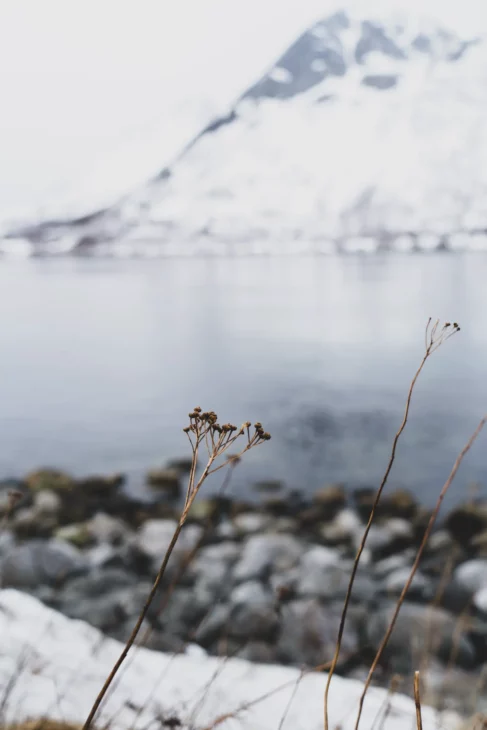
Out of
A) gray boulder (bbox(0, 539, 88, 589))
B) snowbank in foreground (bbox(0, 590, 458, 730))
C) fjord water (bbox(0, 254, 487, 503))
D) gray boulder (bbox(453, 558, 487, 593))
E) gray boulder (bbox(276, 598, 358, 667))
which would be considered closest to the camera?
snowbank in foreground (bbox(0, 590, 458, 730))

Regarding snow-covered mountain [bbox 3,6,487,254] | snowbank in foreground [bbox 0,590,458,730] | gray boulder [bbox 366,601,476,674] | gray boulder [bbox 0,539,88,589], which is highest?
snow-covered mountain [bbox 3,6,487,254]

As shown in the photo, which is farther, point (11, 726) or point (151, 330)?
point (151, 330)

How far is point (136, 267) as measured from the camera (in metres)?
23.6

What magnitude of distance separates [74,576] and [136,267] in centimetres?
2156

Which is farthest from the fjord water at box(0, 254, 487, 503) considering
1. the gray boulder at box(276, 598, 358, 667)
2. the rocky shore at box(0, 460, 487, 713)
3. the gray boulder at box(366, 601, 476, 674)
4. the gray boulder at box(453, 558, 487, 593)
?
the gray boulder at box(276, 598, 358, 667)

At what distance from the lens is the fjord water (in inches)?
197

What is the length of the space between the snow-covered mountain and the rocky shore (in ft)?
55.2

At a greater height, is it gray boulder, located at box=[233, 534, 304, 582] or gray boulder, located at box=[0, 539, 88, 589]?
gray boulder, located at box=[0, 539, 88, 589]

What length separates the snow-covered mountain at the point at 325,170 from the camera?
20.5m

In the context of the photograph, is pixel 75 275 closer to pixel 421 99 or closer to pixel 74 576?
pixel 421 99

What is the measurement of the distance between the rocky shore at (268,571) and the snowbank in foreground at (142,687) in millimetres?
162

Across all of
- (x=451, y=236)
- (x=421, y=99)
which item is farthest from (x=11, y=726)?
(x=421, y=99)

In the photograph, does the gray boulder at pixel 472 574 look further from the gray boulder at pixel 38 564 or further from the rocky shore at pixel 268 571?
the gray boulder at pixel 38 564

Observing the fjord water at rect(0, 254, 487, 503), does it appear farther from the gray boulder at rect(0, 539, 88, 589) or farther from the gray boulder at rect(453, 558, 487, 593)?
the gray boulder at rect(0, 539, 88, 589)
